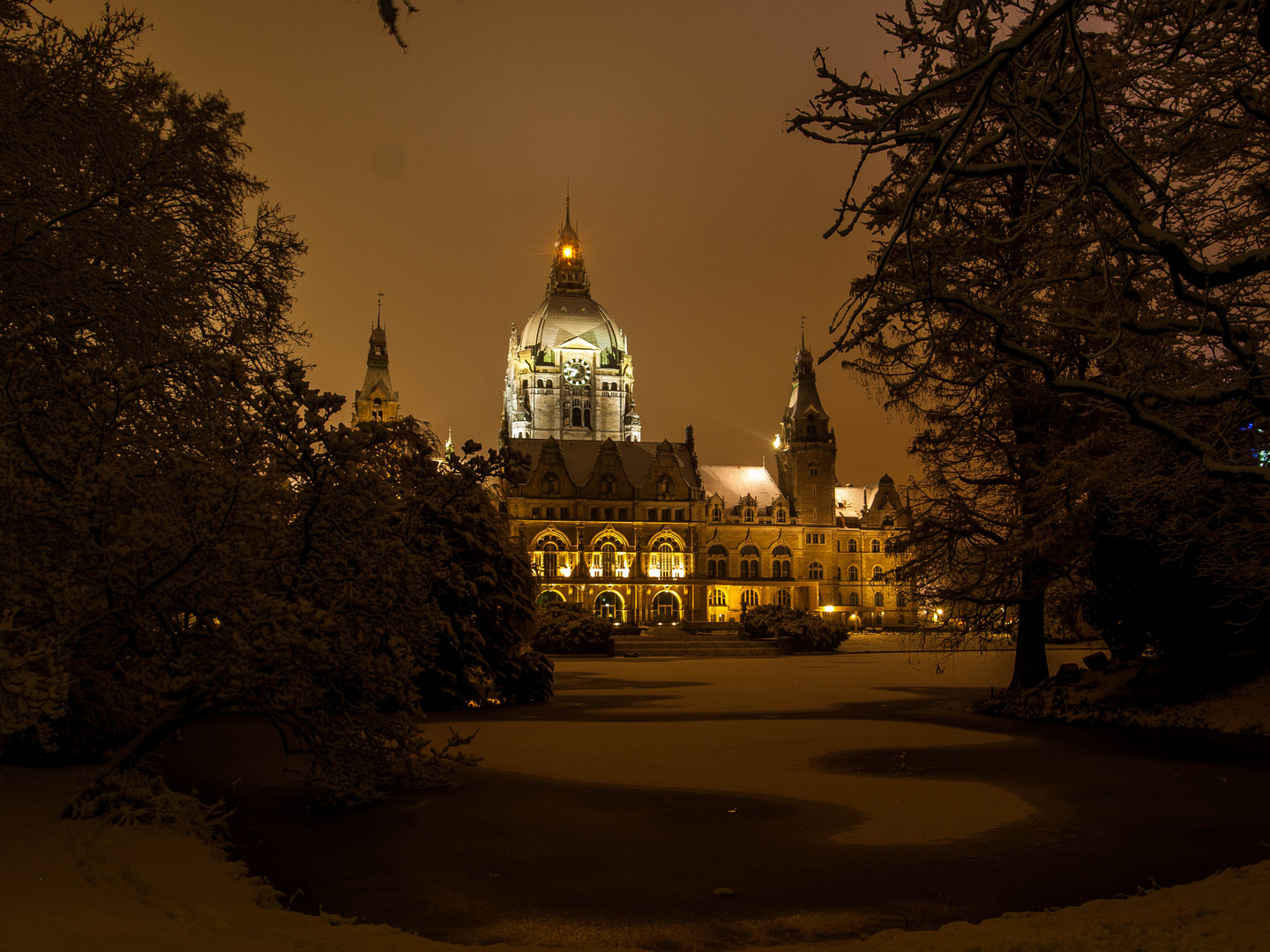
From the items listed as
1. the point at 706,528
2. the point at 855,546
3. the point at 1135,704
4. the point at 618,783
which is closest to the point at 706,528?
the point at 706,528

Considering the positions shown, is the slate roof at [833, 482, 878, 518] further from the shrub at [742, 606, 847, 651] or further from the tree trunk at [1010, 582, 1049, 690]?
the tree trunk at [1010, 582, 1049, 690]

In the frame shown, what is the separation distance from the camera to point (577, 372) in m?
110

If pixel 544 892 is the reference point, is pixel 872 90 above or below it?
above

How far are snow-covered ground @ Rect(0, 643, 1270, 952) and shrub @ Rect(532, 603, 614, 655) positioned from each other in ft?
69.4

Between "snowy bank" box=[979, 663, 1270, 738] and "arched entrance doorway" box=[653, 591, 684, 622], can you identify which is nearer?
"snowy bank" box=[979, 663, 1270, 738]

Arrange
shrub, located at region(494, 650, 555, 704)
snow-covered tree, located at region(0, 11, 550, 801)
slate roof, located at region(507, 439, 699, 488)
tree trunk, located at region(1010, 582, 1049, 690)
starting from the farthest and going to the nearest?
slate roof, located at region(507, 439, 699, 488) → shrub, located at region(494, 650, 555, 704) → tree trunk, located at region(1010, 582, 1049, 690) → snow-covered tree, located at region(0, 11, 550, 801)

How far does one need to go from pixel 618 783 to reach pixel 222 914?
5.57 metres

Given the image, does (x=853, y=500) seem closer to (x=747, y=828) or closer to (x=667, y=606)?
(x=667, y=606)

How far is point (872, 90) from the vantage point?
651 cm

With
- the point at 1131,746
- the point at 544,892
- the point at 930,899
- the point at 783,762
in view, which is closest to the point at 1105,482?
the point at 1131,746

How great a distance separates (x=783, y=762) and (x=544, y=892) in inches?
231

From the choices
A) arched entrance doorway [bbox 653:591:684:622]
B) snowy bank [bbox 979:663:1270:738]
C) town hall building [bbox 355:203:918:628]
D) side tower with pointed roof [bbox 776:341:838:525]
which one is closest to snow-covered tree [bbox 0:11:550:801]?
snowy bank [bbox 979:663:1270:738]

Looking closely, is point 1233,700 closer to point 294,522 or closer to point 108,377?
point 294,522

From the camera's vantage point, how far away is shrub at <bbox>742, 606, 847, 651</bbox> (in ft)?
141
